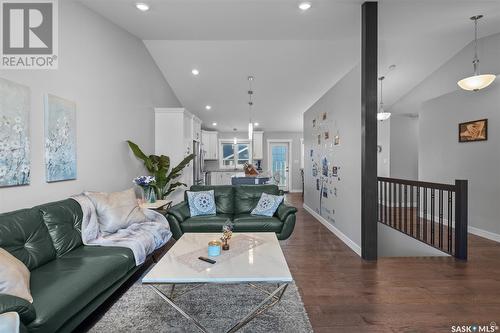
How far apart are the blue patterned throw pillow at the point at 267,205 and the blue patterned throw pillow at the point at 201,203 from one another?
0.67m

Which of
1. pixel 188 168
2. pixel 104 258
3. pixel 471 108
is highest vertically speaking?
pixel 471 108

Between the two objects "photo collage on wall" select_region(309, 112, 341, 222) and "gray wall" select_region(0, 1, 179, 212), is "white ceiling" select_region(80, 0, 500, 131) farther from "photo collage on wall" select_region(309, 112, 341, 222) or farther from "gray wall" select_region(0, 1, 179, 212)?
"photo collage on wall" select_region(309, 112, 341, 222)

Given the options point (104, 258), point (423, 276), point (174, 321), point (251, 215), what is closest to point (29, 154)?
point (104, 258)

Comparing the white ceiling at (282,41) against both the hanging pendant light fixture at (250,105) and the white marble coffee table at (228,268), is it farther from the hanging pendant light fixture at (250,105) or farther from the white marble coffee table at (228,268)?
the white marble coffee table at (228,268)

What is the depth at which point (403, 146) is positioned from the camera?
6934mm

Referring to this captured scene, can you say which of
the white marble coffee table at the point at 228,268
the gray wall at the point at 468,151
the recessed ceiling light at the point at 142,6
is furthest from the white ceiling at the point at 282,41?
the white marble coffee table at the point at 228,268

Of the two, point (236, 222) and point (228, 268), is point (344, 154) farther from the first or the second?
point (228, 268)

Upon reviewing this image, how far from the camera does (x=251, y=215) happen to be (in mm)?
3811

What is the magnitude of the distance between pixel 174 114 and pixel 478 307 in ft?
17.2

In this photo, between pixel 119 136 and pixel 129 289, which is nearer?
pixel 129 289

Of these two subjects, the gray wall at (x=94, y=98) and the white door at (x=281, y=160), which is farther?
the white door at (x=281, y=160)

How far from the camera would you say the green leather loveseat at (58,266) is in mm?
1466

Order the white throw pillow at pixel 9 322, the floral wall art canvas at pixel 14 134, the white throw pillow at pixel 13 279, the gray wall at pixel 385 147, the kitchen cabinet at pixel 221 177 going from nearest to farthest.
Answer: the white throw pillow at pixel 9 322, the white throw pillow at pixel 13 279, the floral wall art canvas at pixel 14 134, the gray wall at pixel 385 147, the kitchen cabinet at pixel 221 177

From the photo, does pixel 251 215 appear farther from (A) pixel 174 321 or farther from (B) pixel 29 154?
(B) pixel 29 154
